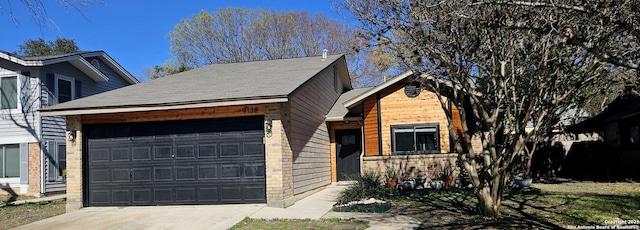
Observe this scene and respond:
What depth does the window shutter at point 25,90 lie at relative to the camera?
1747 cm

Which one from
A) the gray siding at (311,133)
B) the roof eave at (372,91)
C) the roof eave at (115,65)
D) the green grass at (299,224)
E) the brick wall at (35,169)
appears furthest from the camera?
the roof eave at (115,65)

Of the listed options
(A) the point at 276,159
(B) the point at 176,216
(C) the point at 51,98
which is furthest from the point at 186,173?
(C) the point at 51,98

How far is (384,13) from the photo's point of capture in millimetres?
9062

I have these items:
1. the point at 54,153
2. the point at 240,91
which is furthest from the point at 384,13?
the point at 54,153

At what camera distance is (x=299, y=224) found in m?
9.07

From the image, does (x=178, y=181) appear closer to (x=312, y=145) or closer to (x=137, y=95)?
(x=137, y=95)

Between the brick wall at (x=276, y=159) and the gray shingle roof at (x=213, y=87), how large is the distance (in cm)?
54

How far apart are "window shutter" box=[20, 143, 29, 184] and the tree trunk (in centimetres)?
1534

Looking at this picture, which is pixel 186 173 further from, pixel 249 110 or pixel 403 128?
pixel 403 128

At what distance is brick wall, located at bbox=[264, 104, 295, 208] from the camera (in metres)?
11.2

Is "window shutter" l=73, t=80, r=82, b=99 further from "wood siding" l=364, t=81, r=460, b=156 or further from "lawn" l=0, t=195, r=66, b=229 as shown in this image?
"wood siding" l=364, t=81, r=460, b=156

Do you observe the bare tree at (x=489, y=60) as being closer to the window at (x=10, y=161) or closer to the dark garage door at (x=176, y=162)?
the dark garage door at (x=176, y=162)

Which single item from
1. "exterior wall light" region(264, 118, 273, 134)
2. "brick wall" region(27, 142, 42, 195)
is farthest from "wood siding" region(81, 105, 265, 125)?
"brick wall" region(27, 142, 42, 195)

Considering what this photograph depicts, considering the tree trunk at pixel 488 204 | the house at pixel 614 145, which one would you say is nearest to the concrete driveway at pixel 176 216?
the tree trunk at pixel 488 204
